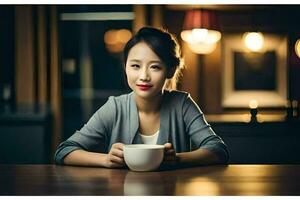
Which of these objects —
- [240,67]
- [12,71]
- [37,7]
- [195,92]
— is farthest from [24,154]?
[240,67]

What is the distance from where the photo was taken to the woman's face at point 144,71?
1021mm

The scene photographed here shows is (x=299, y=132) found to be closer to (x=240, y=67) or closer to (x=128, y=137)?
(x=240, y=67)

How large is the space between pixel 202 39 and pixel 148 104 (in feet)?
0.91

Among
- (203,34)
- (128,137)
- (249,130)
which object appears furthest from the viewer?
(203,34)

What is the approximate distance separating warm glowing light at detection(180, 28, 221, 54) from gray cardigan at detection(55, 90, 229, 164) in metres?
0.14

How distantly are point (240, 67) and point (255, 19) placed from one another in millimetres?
126

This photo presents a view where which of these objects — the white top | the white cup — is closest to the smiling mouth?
the white top

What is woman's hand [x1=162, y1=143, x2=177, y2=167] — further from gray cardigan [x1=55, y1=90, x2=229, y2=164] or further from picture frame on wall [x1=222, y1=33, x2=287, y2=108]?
picture frame on wall [x1=222, y1=33, x2=287, y2=108]

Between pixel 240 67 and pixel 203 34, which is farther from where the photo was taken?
pixel 203 34

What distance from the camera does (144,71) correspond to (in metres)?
1.02

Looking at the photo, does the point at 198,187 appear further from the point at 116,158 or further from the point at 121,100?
the point at 121,100

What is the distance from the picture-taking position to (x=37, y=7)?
109cm

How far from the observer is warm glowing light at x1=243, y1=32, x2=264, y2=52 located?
3.91 ft

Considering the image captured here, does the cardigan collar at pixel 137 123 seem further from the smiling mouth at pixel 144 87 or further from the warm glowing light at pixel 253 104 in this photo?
the warm glowing light at pixel 253 104
